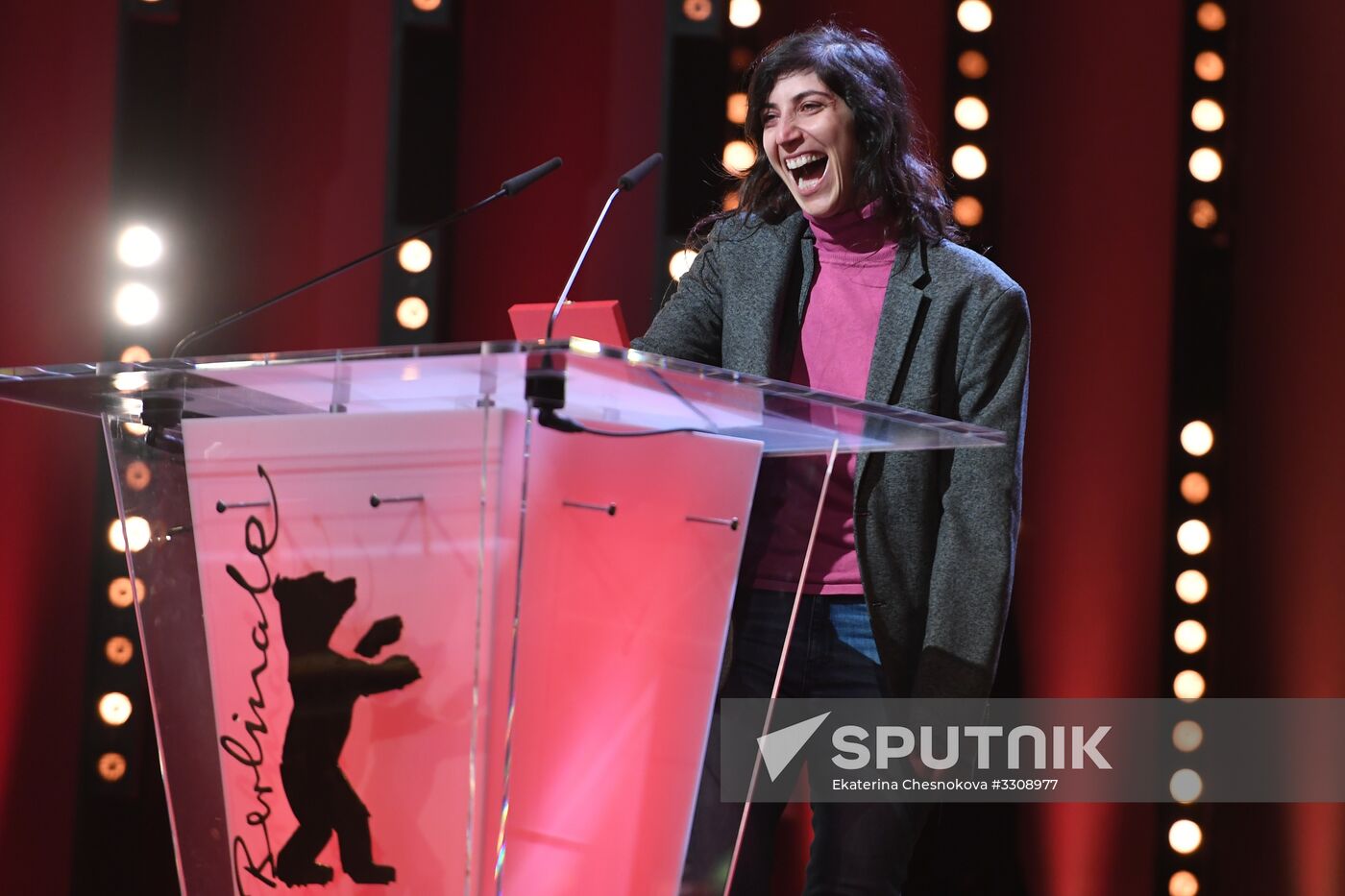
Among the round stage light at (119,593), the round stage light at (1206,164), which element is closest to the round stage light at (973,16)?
the round stage light at (1206,164)

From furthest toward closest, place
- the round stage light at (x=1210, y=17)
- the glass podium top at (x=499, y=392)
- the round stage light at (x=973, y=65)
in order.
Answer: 1. the round stage light at (x=1210, y=17)
2. the round stage light at (x=973, y=65)
3. the glass podium top at (x=499, y=392)

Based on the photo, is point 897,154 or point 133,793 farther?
point 133,793

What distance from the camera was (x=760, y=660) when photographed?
1223 millimetres

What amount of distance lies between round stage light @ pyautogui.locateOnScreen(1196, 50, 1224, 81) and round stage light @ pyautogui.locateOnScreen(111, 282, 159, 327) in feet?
6.80

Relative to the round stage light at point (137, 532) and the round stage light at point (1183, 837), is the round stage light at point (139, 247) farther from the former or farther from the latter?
the round stage light at point (1183, 837)

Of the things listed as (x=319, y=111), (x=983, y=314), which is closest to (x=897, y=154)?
(x=983, y=314)

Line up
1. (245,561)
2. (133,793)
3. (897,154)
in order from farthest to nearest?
(133,793)
(897,154)
(245,561)

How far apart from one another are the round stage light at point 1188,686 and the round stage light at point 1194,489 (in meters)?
0.34

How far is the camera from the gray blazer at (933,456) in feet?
4.89

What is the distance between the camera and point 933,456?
157cm

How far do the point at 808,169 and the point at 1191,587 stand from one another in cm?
144

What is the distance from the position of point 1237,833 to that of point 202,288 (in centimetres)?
226

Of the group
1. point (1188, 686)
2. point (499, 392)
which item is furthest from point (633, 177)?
point (1188, 686)

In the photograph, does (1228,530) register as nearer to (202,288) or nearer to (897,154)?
(897,154)
